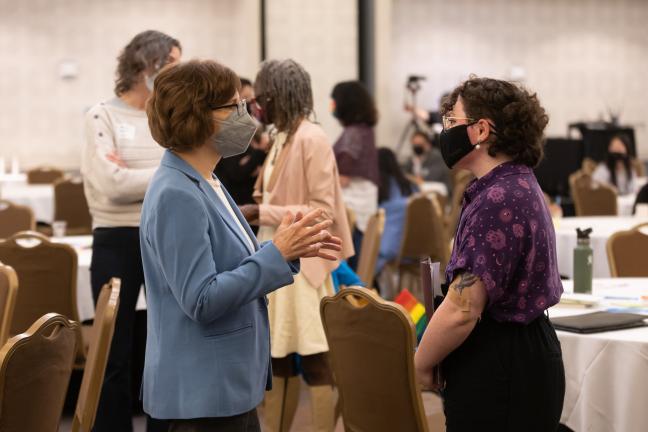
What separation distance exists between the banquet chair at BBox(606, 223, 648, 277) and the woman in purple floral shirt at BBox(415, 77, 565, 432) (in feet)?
7.42

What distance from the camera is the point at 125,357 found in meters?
3.62

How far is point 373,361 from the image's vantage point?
274 cm

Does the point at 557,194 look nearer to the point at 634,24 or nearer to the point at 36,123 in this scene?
the point at 634,24

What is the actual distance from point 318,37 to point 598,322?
7.98 m

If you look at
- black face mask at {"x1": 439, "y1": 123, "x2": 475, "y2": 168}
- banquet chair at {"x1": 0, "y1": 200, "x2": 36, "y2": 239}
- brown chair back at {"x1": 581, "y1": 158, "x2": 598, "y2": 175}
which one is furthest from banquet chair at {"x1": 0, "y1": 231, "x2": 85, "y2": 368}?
brown chair back at {"x1": 581, "y1": 158, "x2": 598, "y2": 175}

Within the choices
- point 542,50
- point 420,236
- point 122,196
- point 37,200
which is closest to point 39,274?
point 122,196

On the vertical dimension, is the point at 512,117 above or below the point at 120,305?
above

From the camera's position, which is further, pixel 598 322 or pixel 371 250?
pixel 371 250

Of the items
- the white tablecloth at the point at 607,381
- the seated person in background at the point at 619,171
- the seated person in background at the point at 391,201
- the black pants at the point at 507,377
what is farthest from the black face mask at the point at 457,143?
the seated person in background at the point at 619,171

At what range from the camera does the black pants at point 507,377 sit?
233cm

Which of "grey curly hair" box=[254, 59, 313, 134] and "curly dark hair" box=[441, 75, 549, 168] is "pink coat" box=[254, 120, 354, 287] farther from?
"curly dark hair" box=[441, 75, 549, 168]

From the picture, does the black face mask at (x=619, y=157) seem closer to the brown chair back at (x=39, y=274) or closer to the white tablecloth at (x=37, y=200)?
the white tablecloth at (x=37, y=200)

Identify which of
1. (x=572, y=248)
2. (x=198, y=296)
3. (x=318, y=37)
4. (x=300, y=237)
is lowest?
(x=572, y=248)

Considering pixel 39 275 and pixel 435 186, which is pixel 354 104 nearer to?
pixel 39 275
